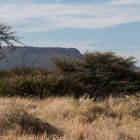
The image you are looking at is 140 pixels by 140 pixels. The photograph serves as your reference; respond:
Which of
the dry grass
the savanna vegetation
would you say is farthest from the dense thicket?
the dry grass

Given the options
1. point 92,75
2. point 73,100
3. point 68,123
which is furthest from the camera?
point 92,75

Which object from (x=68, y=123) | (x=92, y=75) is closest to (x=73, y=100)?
(x=68, y=123)

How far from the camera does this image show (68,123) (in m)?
12.9

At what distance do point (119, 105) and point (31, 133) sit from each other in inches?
329

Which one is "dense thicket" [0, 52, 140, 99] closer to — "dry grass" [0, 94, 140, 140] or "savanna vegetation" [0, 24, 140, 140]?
"savanna vegetation" [0, 24, 140, 140]

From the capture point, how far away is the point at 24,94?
2312 centimetres

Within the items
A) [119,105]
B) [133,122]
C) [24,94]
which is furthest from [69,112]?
[24,94]

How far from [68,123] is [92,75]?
14.8 metres

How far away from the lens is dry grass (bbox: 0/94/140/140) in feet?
35.9

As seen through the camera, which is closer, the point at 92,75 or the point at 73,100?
the point at 73,100

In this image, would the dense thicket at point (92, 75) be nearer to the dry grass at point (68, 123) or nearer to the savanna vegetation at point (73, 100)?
the savanna vegetation at point (73, 100)

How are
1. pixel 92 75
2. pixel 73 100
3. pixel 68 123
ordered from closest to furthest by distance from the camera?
pixel 68 123 → pixel 73 100 → pixel 92 75

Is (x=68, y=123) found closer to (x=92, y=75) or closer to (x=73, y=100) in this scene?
(x=73, y=100)

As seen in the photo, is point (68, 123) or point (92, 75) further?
point (92, 75)
